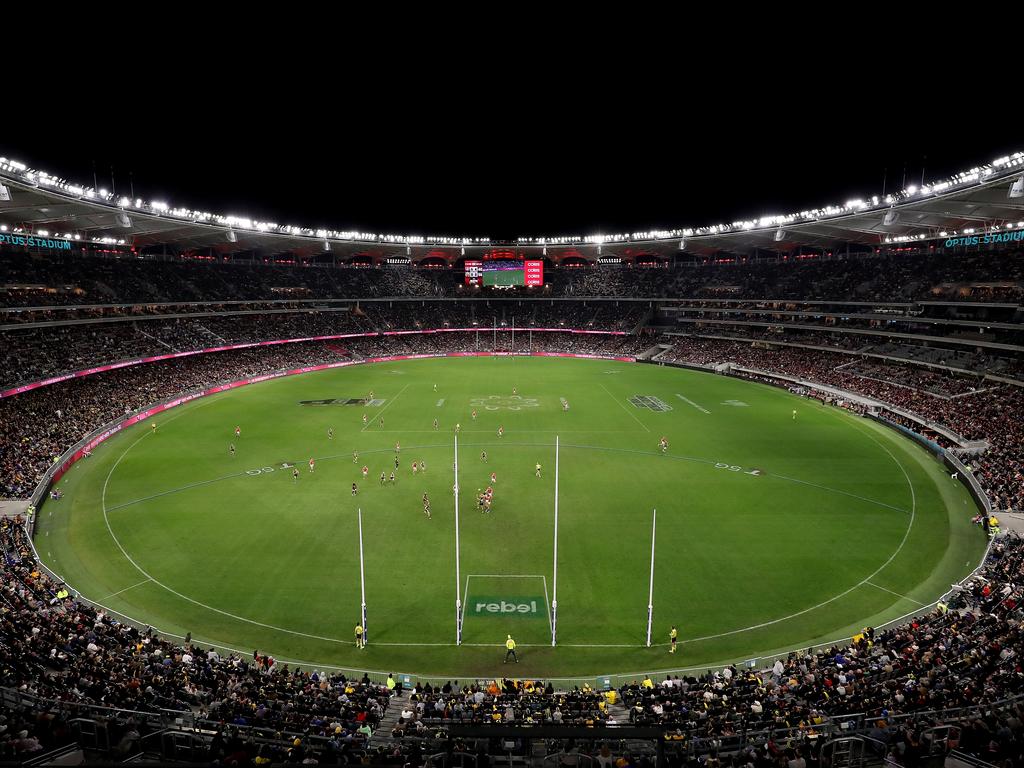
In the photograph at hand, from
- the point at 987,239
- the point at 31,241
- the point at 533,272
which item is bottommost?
the point at 533,272

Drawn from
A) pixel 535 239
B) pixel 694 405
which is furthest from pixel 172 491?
pixel 535 239

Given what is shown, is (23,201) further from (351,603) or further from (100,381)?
(351,603)

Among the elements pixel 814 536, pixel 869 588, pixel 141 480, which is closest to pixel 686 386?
pixel 814 536

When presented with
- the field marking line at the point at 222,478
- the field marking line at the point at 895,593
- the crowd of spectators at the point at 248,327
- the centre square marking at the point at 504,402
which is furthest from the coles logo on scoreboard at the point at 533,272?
the field marking line at the point at 895,593

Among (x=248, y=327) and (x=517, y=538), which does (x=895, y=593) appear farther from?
(x=248, y=327)

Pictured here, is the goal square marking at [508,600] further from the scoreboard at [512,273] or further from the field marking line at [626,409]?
the scoreboard at [512,273]

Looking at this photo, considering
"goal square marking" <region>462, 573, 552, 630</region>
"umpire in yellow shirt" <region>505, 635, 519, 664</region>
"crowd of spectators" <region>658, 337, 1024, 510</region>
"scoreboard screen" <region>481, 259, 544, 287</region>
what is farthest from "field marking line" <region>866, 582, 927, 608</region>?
"scoreboard screen" <region>481, 259, 544, 287</region>

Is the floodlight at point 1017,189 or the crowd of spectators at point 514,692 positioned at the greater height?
the floodlight at point 1017,189
